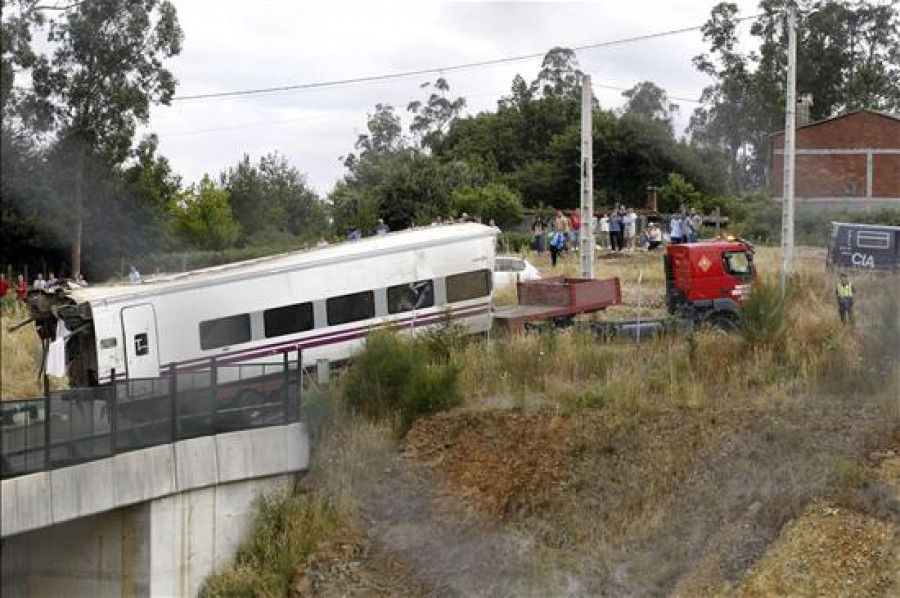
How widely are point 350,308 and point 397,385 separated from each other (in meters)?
2.75

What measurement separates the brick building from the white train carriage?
123 feet

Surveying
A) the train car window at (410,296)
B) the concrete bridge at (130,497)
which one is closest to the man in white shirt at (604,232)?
the train car window at (410,296)

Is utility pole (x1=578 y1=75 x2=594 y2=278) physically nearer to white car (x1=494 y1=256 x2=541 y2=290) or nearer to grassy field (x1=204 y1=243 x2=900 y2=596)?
white car (x1=494 y1=256 x2=541 y2=290)

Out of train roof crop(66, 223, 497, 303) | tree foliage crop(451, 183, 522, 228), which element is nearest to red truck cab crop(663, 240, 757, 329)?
train roof crop(66, 223, 497, 303)

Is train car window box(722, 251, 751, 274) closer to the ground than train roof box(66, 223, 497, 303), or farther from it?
closer to the ground

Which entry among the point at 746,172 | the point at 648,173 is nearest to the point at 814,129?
the point at 648,173


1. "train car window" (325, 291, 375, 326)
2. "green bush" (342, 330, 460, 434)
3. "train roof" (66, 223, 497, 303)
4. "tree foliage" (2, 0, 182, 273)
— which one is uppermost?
"tree foliage" (2, 0, 182, 273)

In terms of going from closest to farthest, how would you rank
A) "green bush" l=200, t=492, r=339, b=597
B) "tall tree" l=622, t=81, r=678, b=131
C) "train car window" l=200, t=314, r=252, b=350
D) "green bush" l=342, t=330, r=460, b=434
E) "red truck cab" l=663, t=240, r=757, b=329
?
"green bush" l=200, t=492, r=339, b=597, "green bush" l=342, t=330, r=460, b=434, "train car window" l=200, t=314, r=252, b=350, "red truck cab" l=663, t=240, r=757, b=329, "tall tree" l=622, t=81, r=678, b=131

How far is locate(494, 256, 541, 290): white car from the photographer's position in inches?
1307

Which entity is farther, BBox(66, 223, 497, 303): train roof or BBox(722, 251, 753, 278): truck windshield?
BBox(722, 251, 753, 278): truck windshield

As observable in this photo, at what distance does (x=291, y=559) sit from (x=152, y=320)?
17.6 ft

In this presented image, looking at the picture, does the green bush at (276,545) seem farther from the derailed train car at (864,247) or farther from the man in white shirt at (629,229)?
the man in white shirt at (629,229)

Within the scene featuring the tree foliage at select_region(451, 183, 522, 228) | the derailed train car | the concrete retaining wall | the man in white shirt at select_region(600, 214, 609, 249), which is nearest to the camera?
the concrete retaining wall

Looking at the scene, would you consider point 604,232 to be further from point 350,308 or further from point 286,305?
point 286,305
